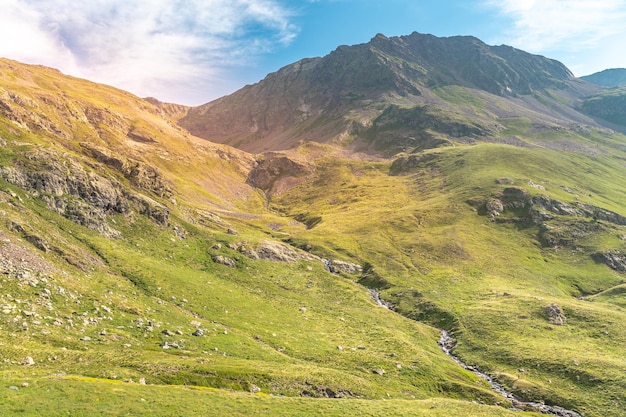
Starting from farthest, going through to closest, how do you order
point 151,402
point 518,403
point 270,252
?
1. point 270,252
2. point 518,403
3. point 151,402

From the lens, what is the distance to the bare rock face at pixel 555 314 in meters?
82.5

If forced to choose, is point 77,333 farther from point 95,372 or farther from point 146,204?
point 146,204

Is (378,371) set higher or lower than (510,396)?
higher

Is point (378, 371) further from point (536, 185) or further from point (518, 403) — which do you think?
point (536, 185)

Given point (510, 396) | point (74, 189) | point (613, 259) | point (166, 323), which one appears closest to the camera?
point (166, 323)

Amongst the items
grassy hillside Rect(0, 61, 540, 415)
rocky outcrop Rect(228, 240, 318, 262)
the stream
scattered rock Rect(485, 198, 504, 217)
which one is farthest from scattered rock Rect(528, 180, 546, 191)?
the stream

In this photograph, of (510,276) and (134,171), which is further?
(510,276)

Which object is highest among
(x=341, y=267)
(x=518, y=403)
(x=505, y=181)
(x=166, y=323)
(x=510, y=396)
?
(x=505, y=181)

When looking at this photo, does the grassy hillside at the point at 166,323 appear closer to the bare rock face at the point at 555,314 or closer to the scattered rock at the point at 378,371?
the scattered rock at the point at 378,371

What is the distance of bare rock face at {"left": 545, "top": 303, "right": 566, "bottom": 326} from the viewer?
8246cm

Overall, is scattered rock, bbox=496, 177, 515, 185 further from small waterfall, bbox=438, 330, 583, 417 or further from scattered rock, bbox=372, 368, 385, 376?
scattered rock, bbox=372, 368, 385, 376

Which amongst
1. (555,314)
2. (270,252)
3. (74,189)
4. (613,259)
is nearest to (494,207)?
(613,259)

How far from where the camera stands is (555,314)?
84125mm

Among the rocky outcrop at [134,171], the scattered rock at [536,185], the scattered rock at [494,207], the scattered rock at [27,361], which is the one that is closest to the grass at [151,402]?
the scattered rock at [27,361]
